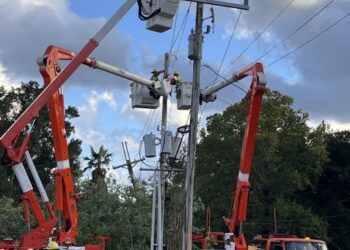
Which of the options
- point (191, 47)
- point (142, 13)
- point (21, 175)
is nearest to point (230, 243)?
point (191, 47)

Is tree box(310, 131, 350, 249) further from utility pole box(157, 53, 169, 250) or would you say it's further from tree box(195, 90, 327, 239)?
utility pole box(157, 53, 169, 250)

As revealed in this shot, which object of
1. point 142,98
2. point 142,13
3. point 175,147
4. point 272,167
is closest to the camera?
point 142,13

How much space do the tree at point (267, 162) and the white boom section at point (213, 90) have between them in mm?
35780

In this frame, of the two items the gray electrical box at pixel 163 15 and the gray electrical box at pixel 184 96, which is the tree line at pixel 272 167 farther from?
the gray electrical box at pixel 163 15

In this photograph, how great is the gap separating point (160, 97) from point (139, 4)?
6.82 meters

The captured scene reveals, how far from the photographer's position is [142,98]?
20125 millimetres

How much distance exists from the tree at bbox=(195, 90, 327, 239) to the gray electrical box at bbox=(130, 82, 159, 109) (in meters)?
35.5

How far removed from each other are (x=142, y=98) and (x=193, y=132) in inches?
119

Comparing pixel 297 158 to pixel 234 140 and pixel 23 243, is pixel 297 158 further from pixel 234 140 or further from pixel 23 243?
pixel 23 243

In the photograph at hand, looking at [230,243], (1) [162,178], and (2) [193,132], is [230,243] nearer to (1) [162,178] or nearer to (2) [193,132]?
(1) [162,178]

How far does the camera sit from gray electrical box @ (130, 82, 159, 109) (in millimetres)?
20109

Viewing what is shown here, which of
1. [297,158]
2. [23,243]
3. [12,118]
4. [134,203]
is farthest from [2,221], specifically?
[297,158]

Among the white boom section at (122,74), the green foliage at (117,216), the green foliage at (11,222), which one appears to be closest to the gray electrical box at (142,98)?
the white boom section at (122,74)

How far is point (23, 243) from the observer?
18.1 m
